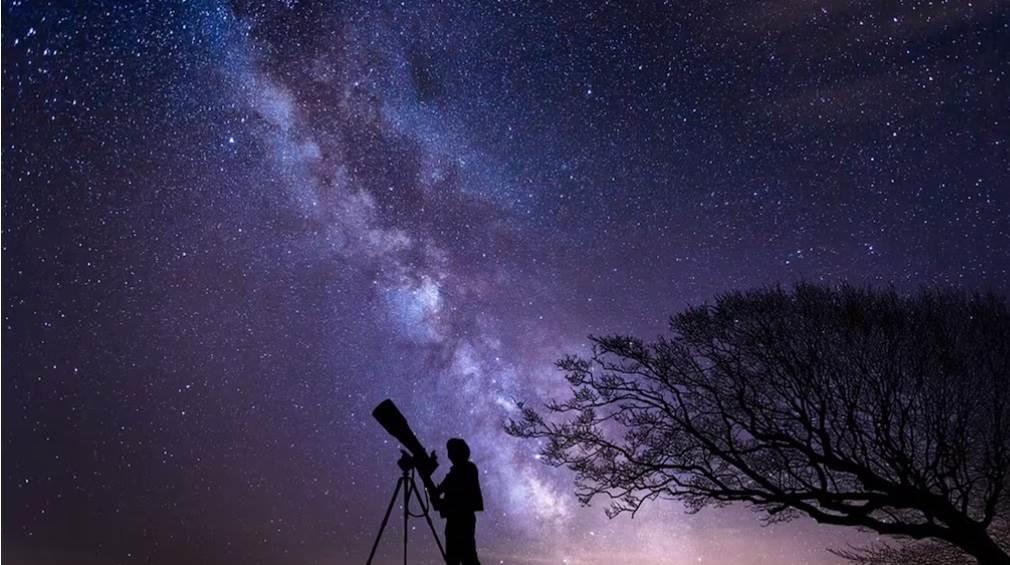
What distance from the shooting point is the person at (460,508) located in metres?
5.87

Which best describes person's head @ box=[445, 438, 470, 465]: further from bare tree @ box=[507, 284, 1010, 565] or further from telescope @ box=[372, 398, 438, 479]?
bare tree @ box=[507, 284, 1010, 565]

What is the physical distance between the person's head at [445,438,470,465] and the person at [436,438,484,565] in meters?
0.01

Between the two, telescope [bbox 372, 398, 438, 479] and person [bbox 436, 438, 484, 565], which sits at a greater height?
telescope [bbox 372, 398, 438, 479]

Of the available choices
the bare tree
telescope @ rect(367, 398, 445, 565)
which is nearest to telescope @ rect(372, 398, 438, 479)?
telescope @ rect(367, 398, 445, 565)

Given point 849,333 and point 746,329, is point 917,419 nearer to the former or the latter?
point 849,333

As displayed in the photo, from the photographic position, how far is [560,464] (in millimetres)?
11312

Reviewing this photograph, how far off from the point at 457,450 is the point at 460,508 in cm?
52

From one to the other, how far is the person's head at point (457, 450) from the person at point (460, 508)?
13 mm

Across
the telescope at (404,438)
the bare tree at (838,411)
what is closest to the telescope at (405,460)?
the telescope at (404,438)

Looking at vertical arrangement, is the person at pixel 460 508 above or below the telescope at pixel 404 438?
below

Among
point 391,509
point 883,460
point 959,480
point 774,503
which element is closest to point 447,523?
point 391,509

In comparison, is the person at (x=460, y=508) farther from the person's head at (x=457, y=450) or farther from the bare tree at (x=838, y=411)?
the bare tree at (x=838, y=411)

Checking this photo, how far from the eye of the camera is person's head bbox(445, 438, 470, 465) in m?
6.15

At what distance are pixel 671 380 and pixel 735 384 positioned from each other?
3.40ft
